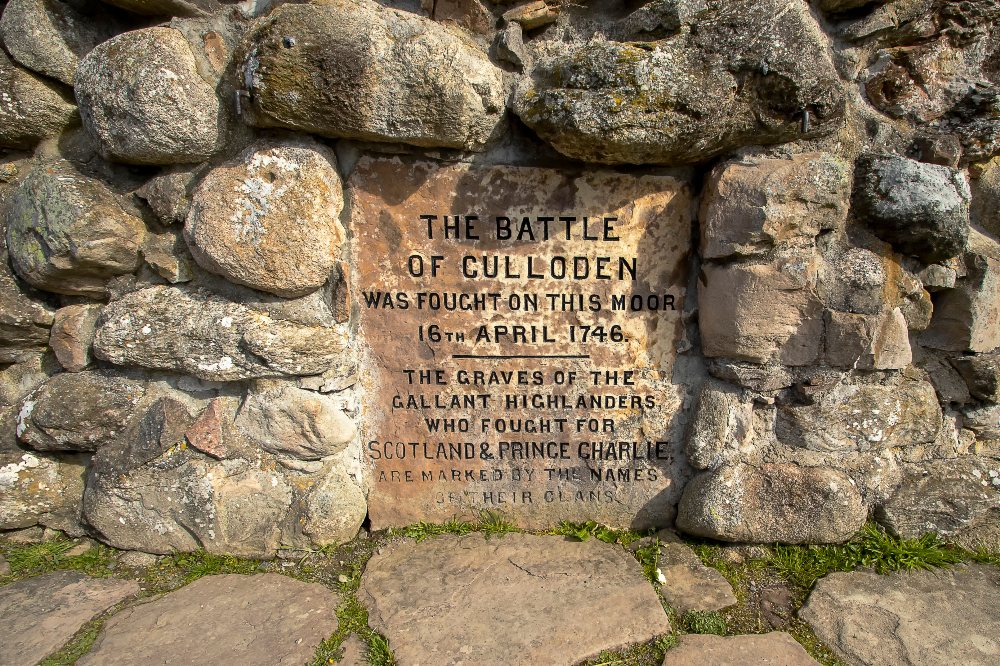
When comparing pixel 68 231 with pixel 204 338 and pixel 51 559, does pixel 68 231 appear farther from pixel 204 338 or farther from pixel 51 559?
pixel 51 559

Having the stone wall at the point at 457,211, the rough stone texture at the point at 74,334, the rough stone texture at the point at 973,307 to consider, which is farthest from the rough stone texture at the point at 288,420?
the rough stone texture at the point at 973,307

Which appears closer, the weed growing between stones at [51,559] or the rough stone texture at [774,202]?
the rough stone texture at [774,202]

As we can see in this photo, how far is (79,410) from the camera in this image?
1.75 metres

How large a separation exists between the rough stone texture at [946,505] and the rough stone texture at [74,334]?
8.89 ft

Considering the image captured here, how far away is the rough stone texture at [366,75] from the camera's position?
148 centimetres

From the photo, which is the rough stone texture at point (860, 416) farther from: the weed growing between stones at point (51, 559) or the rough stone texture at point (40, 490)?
the rough stone texture at point (40, 490)

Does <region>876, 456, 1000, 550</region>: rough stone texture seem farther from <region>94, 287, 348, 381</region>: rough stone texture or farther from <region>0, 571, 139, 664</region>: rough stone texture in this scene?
<region>0, 571, 139, 664</region>: rough stone texture

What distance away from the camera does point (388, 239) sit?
1.78 metres

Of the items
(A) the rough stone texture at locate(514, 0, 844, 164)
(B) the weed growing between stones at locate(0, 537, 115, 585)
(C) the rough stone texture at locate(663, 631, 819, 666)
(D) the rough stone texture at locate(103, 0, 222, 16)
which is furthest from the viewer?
(B) the weed growing between stones at locate(0, 537, 115, 585)

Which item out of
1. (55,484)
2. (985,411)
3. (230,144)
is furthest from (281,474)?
(985,411)

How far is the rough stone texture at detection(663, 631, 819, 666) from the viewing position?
1.40m

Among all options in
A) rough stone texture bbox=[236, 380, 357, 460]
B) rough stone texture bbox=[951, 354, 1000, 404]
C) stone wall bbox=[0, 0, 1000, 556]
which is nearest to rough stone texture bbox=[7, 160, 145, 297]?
stone wall bbox=[0, 0, 1000, 556]

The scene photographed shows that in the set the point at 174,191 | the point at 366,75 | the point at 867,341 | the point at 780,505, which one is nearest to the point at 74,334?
the point at 174,191

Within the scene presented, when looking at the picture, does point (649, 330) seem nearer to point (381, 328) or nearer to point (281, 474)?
point (381, 328)
